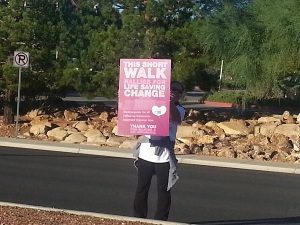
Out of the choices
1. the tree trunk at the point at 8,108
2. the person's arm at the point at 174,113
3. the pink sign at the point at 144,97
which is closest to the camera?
the pink sign at the point at 144,97

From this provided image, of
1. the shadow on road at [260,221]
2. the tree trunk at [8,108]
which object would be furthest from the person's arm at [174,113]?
the tree trunk at [8,108]

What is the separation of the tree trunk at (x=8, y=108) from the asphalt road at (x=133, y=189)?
6.90 meters

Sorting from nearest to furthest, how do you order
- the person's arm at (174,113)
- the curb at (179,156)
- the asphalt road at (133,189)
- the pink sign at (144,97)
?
the pink sign at (144,97)
the person's arm at (174,113)
the asphalt road at (133,189)
the curb at (179,156)

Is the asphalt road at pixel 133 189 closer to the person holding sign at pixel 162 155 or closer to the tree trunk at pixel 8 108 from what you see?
the person holding sign at pixel 162 155

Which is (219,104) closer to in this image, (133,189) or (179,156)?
(179,156)

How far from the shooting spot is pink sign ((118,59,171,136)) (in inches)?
290

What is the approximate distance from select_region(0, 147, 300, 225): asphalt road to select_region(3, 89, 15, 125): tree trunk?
6903 millimetres

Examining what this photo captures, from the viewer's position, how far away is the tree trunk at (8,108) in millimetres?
24734

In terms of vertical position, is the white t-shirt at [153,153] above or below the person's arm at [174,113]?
below

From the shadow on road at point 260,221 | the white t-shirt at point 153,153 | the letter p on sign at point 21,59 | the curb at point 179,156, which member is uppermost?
the letter p on sign at point 21,59

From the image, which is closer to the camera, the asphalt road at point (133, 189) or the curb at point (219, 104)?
the asphalt road at point (133, 189)

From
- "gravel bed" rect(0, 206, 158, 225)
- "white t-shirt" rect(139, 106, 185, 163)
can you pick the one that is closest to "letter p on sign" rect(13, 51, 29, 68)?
A: "gravel bed" rect(0, 206, 158, 225)

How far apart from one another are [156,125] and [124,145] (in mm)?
13688

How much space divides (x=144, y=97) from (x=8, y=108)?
1795 centimetres
